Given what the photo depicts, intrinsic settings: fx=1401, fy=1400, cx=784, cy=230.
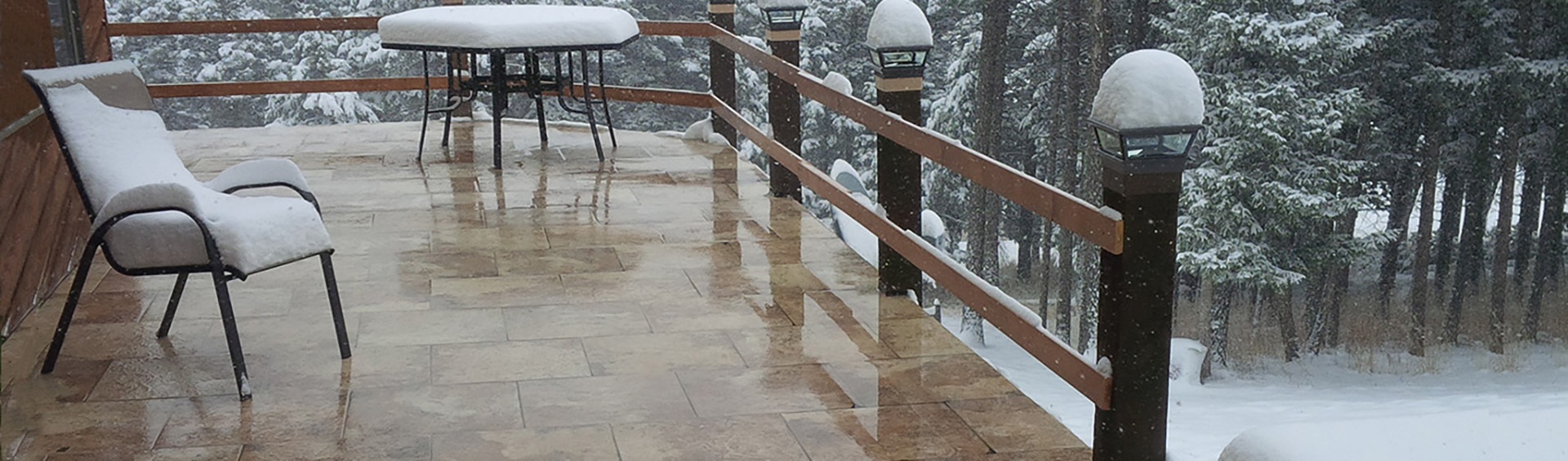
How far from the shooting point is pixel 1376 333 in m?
21.0

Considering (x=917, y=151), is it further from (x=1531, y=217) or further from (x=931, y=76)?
(x=931, y=76)

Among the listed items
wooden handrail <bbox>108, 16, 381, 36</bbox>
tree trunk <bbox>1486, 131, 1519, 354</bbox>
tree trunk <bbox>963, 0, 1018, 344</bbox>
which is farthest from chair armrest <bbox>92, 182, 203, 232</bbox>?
tree trunk <bbox>1486, 131, 1519, 354</bbox>

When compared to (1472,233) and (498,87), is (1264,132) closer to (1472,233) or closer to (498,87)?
(1472,233)

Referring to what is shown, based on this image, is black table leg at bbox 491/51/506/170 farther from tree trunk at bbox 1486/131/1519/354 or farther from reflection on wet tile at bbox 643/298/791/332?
tree trunk at bbox 1486/131/1519/354

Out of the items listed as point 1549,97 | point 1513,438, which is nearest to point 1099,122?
point 1513,438

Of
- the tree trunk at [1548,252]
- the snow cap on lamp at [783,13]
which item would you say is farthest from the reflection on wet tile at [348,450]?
the tree trunk at [1548,252]

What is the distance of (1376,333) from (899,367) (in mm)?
19662

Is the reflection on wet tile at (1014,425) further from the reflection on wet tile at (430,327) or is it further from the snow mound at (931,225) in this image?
the snow mound at (931,225)

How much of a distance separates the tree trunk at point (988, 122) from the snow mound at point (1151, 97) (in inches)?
726

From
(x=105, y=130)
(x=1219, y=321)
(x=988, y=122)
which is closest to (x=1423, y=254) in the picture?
(x=1219, y=321)

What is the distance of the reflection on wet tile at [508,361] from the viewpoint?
336 cm

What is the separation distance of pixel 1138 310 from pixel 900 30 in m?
1.57

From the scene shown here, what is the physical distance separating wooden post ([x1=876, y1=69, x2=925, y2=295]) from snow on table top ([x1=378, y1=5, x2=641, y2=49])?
7.80ft

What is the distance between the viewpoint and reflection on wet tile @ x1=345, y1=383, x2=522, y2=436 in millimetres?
3000
